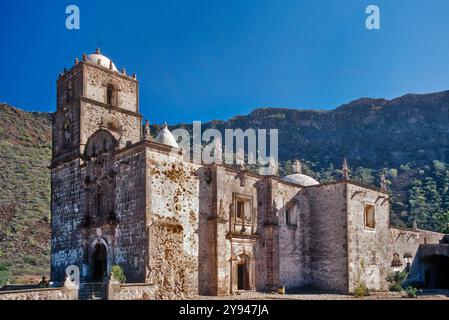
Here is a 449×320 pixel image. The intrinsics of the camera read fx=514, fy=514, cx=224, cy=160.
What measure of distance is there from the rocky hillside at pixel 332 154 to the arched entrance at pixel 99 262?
687 inches

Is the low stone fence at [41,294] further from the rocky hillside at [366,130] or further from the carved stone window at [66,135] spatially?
the rocky hillside at [366,130]

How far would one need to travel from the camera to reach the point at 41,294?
55.7ft

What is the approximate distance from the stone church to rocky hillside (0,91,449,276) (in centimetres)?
1731

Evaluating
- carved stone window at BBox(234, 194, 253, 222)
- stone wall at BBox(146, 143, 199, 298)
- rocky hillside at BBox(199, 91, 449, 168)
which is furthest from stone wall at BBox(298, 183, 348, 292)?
rocky hillside at BBox(199, 91, 449, 168)

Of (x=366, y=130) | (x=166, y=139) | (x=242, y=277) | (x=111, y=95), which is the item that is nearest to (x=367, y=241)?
(x=242, y=277)

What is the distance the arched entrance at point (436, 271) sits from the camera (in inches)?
1499

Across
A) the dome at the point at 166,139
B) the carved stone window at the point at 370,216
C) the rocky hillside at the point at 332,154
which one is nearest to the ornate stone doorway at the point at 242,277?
the dome at the point at 166,139

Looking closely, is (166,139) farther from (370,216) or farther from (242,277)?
(370,216)

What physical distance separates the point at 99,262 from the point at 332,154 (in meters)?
51.6

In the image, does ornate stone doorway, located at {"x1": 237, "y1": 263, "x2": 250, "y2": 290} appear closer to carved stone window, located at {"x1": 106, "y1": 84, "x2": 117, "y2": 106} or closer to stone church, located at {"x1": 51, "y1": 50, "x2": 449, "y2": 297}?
stone church, located at {"x1": 51, "y1": 50, "x2": 449, "y2": 297}

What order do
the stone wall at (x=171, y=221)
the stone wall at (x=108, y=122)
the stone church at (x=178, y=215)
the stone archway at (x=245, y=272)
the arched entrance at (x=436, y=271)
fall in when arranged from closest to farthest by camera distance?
the stone wall at (x=171, y=221) < the stone church at (x=178, y=215) < the stone wall at (x=108, y=122) < the stone archway at (x=245, y=272) < the arched entrance at (x=436, y=271)

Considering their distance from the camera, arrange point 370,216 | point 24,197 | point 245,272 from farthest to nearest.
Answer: point 24,197
point 370,216
point 245,272

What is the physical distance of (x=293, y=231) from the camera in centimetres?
2884
